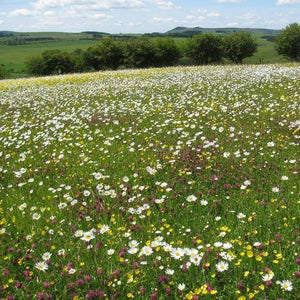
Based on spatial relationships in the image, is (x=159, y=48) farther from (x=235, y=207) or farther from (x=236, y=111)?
(x=235, y=207)

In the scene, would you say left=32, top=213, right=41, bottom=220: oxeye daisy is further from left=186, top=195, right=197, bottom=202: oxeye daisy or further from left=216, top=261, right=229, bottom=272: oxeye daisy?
left=216, top=261, right=229, bottom=272: oxeye daisy

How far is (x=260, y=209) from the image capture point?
453cm

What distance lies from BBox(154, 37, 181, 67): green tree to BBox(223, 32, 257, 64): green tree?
13206 mm

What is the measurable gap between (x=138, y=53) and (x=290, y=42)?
35.4 metres

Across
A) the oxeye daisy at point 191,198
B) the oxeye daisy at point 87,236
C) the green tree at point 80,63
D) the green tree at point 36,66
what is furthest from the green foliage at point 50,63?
the oxeye daisy at point 87,236

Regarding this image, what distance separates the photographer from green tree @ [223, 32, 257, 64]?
76125mm

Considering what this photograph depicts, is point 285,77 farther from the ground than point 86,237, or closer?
farther from the ground

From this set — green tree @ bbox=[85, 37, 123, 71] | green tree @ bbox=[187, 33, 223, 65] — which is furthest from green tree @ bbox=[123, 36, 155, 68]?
green tree @ bbox=[187, 33, 223, 65]

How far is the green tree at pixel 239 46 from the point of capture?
250 ft

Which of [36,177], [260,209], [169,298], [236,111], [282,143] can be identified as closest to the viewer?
[169,298]

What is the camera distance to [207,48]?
263ft

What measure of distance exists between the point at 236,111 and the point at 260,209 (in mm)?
6105

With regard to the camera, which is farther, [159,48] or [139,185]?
[159,48]

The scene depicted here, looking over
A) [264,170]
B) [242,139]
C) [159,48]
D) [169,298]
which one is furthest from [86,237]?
[159,48]
